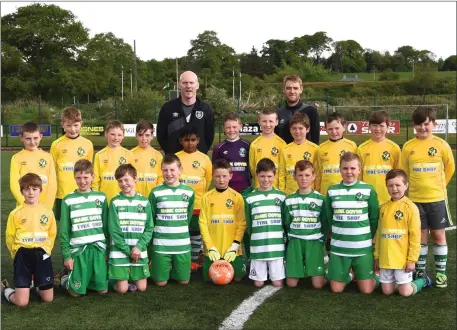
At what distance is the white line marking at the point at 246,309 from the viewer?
13.4ft

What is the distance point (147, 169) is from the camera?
580 centimetres

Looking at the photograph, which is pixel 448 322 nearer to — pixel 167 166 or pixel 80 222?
pixel 167 166

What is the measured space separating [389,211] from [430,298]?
2.61ft

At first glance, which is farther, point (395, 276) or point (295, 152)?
point (295, 152)

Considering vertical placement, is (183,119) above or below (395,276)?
above

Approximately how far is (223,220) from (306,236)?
32.0 inches

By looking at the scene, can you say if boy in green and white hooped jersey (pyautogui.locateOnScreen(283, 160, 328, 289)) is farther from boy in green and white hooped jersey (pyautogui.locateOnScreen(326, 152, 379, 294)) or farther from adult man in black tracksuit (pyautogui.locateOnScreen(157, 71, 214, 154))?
adult man in black tracksuit (pyautogui.locateOnScreen(157, 71, 214, 154))

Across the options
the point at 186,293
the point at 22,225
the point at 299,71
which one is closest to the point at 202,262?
the point at 186,293

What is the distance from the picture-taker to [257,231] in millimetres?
5145

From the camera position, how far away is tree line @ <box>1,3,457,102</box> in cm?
4906

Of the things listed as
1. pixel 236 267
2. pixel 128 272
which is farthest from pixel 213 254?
pixel 128 272

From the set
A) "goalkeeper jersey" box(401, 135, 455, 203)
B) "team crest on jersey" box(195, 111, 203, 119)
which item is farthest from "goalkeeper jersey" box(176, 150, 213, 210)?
"goalkeeper jersey" box(401, 135, 455, 203)

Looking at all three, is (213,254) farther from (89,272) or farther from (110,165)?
(110,165)

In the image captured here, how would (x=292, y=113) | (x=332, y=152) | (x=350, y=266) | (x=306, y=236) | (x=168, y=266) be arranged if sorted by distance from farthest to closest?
1. (x=292, y=113)
2. (x=332, y=152)
3. (x=168, y=266)
4. (x=306, y=236)
5. (x=350, y=266)
